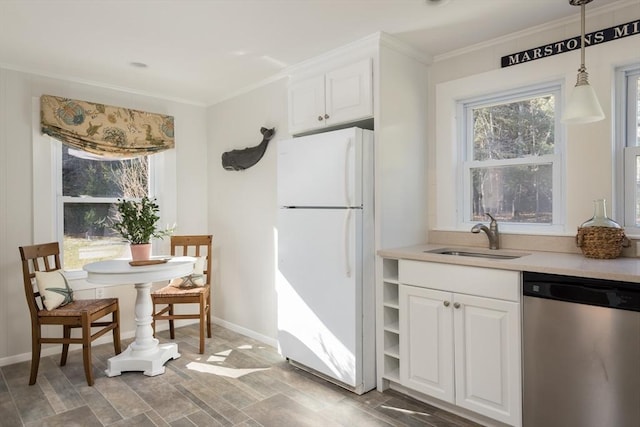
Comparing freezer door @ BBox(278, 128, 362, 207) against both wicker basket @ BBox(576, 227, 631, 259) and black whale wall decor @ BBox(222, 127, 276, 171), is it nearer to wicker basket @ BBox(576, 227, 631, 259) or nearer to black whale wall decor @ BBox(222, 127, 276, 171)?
black whale wall decor @ BBox(222, 127, 276, 171)

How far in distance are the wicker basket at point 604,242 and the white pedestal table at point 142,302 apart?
8.83 feet

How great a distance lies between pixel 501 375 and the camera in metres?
2.13

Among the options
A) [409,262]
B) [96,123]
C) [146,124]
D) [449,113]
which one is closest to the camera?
[409,262]

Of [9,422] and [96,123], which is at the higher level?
[96,123]

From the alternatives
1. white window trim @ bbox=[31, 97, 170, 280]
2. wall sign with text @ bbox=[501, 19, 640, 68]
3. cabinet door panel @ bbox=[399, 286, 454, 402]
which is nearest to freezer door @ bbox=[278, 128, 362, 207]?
cabinet door panel @ bbox=[399, 286, 454, 402]

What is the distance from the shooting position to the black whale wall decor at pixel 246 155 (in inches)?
142

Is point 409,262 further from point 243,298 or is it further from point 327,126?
point 243,298

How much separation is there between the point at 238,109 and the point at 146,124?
909 mm

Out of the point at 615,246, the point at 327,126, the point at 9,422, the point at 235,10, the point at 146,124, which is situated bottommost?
the point at 9,422

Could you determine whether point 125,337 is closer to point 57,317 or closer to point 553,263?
point 57,317

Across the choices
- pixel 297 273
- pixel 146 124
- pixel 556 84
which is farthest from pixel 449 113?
pixel 146 124

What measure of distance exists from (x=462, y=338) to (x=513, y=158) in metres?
1.31

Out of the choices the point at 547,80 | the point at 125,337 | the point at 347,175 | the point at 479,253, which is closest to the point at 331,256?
the point at 347,175

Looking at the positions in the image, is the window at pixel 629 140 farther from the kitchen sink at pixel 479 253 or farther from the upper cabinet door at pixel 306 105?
the upper cabinet door at pixel 306 105
